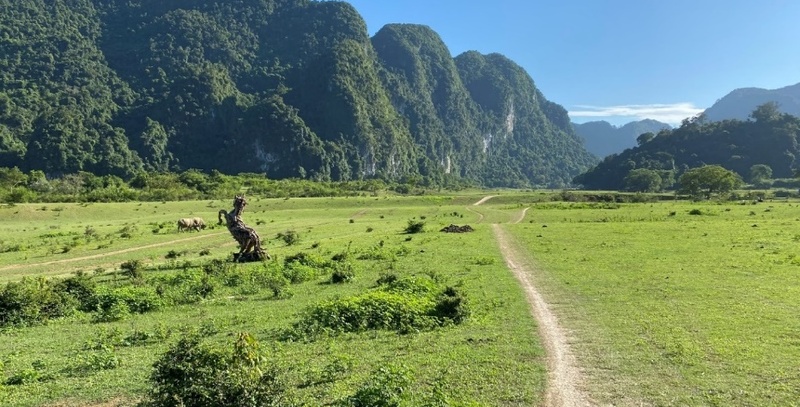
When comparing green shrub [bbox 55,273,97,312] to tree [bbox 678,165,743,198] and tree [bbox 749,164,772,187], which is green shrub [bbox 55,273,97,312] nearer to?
tree [bbox 678,165,743,198]

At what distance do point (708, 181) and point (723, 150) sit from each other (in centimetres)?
8622

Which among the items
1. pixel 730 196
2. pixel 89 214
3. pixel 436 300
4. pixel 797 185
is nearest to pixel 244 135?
pixel 89 214

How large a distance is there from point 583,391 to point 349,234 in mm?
34117

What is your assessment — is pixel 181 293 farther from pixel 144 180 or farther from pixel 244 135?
pixel 244 135

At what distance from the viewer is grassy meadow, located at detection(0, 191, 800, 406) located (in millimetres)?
9508

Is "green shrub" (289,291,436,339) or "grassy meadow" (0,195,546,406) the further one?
"green shrub" (289,291,436,339)

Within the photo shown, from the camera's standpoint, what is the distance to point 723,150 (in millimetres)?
158500

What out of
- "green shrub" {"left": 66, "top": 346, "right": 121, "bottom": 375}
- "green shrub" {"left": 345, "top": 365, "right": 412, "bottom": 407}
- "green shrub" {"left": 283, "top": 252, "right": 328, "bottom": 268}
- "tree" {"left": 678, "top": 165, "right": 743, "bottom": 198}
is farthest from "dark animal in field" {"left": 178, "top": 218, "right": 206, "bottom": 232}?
"tree" {"left": 678, "top": 165, "right": 743, "bottom": 198}

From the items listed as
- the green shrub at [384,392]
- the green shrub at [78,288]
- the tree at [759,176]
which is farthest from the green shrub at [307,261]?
the tree at [759,176]

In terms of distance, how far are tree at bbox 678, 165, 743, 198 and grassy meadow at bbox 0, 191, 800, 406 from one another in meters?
61.7

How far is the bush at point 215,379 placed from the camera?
6816mm

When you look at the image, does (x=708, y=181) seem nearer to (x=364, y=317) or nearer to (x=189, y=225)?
(x=189, y=225)

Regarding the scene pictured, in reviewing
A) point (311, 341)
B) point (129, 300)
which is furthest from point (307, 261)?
point (311, 341)

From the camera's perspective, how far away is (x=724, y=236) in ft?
109
